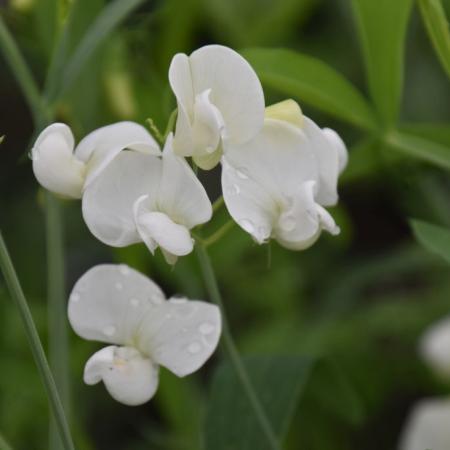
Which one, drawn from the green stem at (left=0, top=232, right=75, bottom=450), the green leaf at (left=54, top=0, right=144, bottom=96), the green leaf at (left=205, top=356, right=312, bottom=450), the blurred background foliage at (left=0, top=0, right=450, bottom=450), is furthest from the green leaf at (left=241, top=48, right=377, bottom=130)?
the green stem at (left=0, top=232, right=75, bottom=450)

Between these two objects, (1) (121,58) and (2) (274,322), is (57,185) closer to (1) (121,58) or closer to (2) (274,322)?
(1) (121,58)

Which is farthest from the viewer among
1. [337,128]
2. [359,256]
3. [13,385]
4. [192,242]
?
[359,256]

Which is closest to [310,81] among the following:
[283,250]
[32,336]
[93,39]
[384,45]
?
[384,45]

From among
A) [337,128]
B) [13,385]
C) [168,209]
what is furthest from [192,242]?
[337,128]

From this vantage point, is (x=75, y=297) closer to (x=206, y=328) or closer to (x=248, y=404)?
(x=206, y=328)

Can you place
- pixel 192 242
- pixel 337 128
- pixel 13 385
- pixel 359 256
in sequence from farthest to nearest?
pixel 359 256, pixel 337 128, pixel 13 385, pixel 192 242

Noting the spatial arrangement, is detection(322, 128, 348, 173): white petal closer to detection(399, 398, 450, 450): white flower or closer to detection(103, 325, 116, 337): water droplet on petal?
detection(103, 325, 116, 337): water droplet on petal
